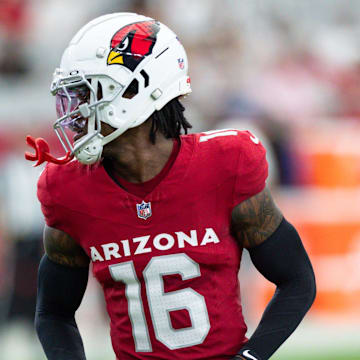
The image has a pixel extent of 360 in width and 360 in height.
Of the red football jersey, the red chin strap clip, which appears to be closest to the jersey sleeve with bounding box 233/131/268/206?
the red football jersey

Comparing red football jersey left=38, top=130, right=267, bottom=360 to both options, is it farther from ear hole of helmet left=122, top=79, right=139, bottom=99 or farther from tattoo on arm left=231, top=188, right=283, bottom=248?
ear hole of helmet left=122, top=79, right=139, bottom=99

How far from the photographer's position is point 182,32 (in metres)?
9.57

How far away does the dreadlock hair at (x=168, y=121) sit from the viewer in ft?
9.77

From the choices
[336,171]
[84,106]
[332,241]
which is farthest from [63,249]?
[332,241]

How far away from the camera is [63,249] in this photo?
2.98 metres

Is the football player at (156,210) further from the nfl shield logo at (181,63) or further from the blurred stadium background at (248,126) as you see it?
the blurred stadium background at (248,126)

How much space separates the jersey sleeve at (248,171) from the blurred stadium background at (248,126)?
13.7 feet

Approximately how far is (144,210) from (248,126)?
5.09 metres

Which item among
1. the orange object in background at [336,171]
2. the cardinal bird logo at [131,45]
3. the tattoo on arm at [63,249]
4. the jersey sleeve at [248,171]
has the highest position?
the cardinal bird logo at [131,45]

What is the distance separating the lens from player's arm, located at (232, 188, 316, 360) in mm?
2885

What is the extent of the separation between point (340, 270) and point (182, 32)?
9.50ft

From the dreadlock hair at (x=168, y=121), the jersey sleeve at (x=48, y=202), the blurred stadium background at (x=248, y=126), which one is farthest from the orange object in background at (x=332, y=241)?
the jersey sleeve at (x=48, y=202)

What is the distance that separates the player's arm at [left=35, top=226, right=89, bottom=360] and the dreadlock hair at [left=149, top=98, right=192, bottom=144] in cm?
43

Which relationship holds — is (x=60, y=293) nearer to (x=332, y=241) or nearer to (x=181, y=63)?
(x=181, y=63)
